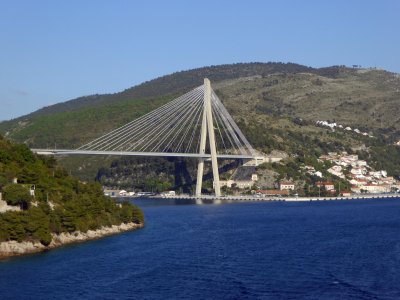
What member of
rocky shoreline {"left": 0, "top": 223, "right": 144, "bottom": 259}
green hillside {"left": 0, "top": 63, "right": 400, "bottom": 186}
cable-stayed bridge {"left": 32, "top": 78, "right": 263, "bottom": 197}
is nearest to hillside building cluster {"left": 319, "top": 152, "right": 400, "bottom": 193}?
green hillside {"left": 0, "top": 63, "right": 400, "bottom": 186}

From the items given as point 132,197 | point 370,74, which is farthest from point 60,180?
point 370,74

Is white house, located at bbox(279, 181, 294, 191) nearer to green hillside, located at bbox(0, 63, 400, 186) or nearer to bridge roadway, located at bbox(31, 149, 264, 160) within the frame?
bridge roadway, located at bbox(31, 149, 264, 160)

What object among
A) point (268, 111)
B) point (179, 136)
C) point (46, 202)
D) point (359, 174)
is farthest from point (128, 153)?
point (268, 111)

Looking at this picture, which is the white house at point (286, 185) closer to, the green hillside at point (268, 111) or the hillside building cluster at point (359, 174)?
the green hillside at point (268, 111)

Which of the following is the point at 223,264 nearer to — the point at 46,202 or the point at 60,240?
the point at 60,240

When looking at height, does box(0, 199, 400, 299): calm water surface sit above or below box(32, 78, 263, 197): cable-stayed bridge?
below

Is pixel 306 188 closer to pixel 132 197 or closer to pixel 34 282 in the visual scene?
pixel 132 197

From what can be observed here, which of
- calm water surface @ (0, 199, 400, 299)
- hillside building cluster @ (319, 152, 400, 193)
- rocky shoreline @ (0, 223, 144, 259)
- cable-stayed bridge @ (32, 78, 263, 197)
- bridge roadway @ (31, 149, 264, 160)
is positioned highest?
cable-stayed bridge @ (32, 78, 263, 197)
